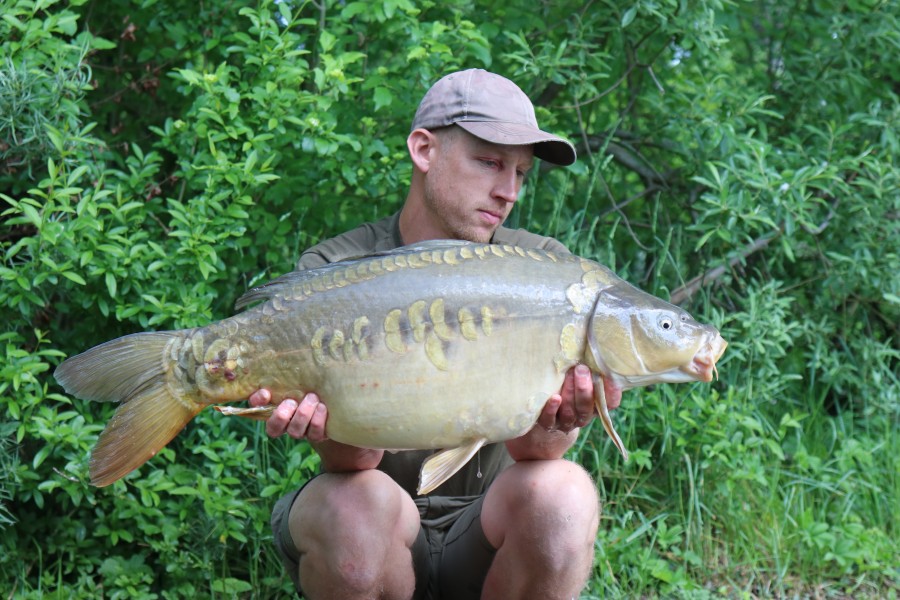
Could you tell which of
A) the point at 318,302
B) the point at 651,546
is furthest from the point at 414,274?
the point at 651,546

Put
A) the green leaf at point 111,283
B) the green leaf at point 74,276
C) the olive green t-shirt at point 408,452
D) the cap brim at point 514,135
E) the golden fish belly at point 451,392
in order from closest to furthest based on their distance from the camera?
the golden fish belly at point 451,392, the cap brim at point 514,135, the olive green t-shirt at point 408,452, the green leaf at point 74,276, the green leaf at point 111,283

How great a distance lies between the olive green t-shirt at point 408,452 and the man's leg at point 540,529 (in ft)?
0.78

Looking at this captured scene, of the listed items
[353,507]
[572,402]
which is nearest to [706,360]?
[572,402]

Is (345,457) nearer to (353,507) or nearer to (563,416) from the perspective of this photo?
(353,507)

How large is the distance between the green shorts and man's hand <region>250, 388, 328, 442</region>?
0.39m

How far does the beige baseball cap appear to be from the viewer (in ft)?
7.79

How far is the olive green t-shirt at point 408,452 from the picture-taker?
2.47 m

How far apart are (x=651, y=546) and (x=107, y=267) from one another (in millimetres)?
1625

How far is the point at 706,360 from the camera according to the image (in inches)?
78.4

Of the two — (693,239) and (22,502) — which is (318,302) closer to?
(22,502)

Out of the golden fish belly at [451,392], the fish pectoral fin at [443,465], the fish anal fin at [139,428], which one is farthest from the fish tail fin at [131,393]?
the fish pectoral fin at [443,465]

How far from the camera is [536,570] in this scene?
2234mm

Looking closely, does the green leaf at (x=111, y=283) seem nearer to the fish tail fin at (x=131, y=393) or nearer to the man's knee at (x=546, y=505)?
the fish tail fin at (x=131, y=393)

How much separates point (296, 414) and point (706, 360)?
0.73 m
